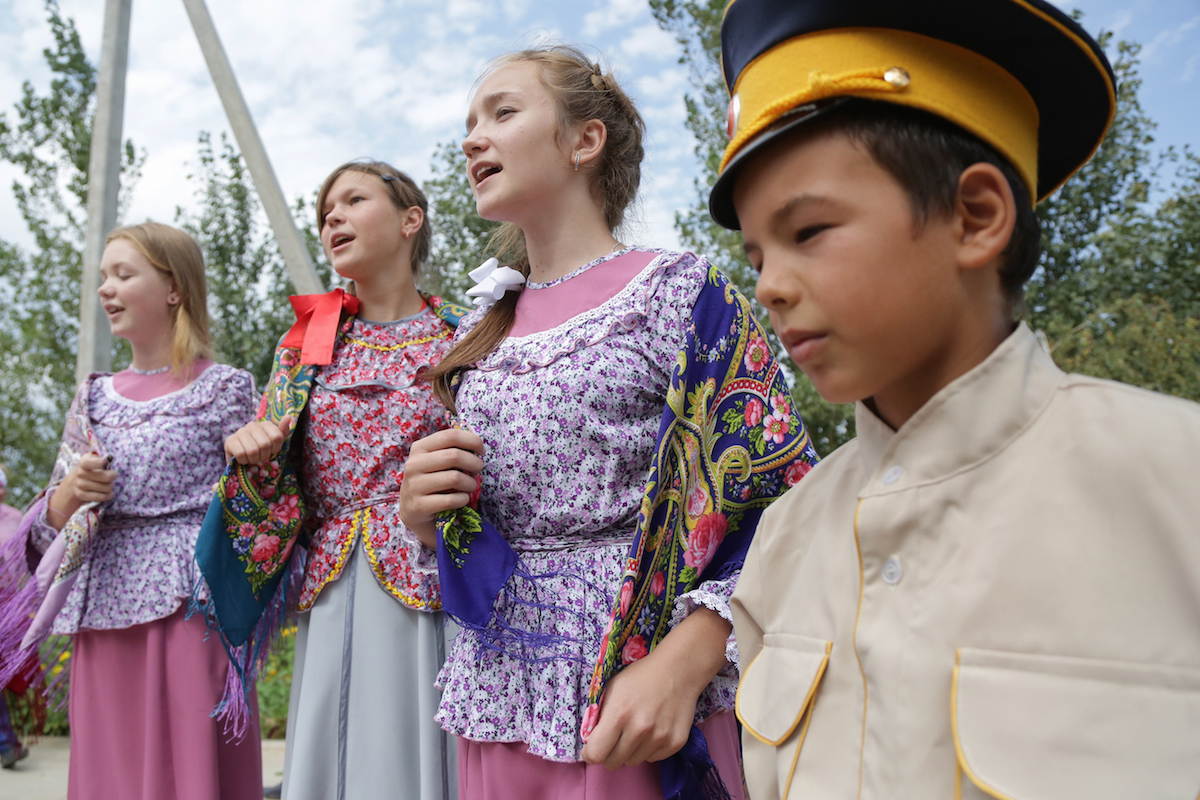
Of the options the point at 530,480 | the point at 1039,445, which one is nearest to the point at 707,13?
the point at 530,480

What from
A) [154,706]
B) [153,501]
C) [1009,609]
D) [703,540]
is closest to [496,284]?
[703,540]

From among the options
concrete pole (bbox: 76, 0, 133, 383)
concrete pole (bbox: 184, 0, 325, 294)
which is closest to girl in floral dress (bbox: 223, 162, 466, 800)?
concrete pole (bbox: 184, 0, 325, 294)

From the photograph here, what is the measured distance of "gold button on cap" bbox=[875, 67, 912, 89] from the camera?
86 centimetres

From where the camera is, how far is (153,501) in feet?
8.96

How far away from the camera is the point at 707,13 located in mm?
6414

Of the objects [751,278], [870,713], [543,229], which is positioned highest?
[751,278]

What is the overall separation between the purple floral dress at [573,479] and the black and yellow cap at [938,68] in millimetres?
513

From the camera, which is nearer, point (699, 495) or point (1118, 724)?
point (1118, 724)

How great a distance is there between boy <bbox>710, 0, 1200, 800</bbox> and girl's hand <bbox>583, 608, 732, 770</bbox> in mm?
205

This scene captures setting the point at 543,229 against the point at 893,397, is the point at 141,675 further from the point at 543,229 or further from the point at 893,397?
the point at 893,397

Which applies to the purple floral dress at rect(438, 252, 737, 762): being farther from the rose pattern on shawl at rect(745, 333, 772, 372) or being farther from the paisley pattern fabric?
the paisley pattern fabric

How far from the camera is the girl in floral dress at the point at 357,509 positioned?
196 centimetres

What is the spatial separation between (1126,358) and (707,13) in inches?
147

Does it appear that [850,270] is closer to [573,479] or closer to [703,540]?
[703,540]
